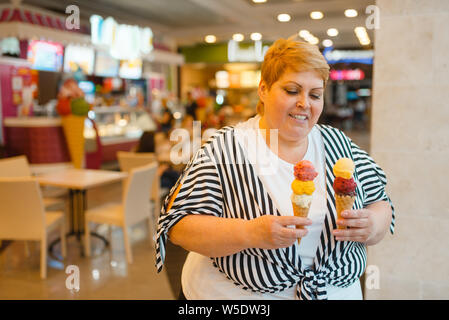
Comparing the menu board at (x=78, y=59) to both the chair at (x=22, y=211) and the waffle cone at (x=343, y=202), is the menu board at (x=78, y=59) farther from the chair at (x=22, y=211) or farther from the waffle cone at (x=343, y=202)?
the waffle cone at (x=343, y=202)

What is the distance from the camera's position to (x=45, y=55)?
29.4 ft

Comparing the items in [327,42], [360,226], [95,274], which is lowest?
[95,274]

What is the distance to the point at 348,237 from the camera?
1351mm

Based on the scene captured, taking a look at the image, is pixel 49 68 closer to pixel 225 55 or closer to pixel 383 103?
pixel 225 55

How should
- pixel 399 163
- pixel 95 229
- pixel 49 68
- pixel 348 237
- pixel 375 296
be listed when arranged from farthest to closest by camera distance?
1. pixel 49 68
2. pixel 95 229
3. pixel 375 296
4. pixel 399 163
5. pixel 348 237

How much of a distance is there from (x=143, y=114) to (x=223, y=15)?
312 cm

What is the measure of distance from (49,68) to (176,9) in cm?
316

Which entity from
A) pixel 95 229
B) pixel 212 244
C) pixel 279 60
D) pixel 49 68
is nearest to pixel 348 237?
pixel 212 244

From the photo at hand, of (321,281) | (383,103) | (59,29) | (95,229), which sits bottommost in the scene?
(95,229)

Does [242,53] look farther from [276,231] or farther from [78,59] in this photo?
[276,231]

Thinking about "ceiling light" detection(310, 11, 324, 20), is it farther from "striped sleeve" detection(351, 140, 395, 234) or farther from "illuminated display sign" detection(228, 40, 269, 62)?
"striped sleeve" detection(351, 140, 395, 234)

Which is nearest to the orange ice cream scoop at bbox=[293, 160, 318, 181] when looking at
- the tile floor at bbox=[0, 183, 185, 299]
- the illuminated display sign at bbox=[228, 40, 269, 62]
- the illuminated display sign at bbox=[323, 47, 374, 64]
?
the tile floor at bbox=[0, 183, 185, 299]

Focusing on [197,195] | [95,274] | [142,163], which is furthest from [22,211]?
[197,195]

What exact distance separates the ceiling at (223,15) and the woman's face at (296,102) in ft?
21.0
